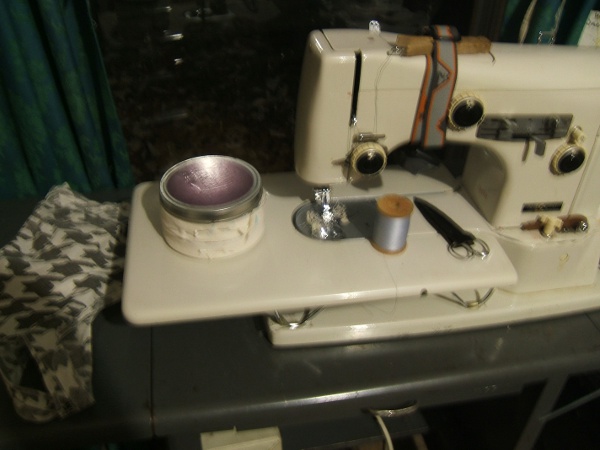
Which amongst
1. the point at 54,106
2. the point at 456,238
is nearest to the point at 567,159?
the point at 456,238

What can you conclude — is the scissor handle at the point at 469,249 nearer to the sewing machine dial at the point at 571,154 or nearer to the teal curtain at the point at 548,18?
the sewing machine dial at the point at 571,154

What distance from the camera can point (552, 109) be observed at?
2.87 feet

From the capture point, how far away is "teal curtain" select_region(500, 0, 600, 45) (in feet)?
3.72

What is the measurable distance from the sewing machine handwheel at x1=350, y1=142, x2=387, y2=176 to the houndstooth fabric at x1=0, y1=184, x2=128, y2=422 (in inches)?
19.5

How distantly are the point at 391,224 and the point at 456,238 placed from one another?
141 millimetres

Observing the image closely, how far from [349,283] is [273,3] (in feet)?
2.21

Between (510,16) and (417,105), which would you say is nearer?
(417,105)

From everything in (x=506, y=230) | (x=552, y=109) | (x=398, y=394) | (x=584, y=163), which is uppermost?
(x=552, y=109)

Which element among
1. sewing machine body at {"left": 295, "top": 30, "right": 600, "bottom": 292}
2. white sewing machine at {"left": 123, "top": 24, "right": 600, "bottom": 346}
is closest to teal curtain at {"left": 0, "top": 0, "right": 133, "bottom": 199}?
white sewing machine at {"left": 123, "top": 24, "right": 600, "bottom": 346}

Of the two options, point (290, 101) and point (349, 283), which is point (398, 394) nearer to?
point (349, 283)

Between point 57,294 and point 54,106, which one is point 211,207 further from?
point 54,106

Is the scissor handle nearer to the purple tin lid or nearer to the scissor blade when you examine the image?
the scissor blade

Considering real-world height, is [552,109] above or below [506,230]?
above

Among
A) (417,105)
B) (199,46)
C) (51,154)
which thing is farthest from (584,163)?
(51,154)
